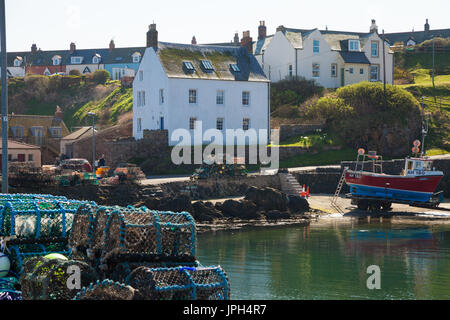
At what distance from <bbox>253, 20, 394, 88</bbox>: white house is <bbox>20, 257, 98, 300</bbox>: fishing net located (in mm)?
47370

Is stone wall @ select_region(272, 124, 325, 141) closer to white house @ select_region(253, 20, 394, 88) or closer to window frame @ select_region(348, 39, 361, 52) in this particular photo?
white house @ select_region(253, 20, 394, 88)

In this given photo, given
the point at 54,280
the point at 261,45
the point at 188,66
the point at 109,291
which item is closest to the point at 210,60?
the point at 188,66

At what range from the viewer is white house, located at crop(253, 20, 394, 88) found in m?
57.5

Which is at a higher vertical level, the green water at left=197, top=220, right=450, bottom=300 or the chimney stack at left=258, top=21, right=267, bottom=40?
the chimney stack at left=258, top=21, right=267, bottom=40

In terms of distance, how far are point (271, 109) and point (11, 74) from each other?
5070cm

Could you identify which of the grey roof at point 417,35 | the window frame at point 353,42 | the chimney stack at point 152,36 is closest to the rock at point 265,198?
the chimney stack at point 152,36

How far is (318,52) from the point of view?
2280 inches

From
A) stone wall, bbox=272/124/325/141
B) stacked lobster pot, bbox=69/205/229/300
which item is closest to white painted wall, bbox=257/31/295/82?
stone wall, bbox=272/124/325/141

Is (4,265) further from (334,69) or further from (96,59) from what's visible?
(96,59)

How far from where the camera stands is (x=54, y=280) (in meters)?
10.9

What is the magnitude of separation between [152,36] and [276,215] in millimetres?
17658

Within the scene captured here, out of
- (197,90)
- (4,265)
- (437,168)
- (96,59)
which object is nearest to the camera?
(4,265)
